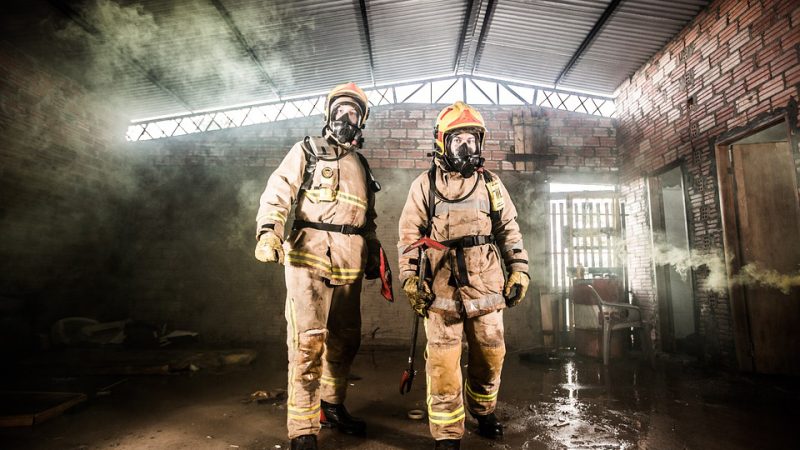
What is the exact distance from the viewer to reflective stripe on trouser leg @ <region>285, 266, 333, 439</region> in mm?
2332

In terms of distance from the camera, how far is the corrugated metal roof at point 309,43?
529 centimetres

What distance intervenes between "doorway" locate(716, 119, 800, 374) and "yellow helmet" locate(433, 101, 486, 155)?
451 centimetres

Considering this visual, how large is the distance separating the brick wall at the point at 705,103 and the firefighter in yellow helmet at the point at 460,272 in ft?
13.2

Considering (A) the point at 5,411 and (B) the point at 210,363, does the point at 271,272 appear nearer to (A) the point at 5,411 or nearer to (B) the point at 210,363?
(B) the point at 210,363

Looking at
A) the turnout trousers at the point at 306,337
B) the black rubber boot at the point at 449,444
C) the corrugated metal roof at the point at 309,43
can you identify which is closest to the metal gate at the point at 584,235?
the corrugated metal roof at the point at 309,43

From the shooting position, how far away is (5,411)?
10.1 feet

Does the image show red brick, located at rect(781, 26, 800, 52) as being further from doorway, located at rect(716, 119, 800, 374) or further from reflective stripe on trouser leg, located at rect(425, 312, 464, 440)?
reflective stripe on trouser leg, located at rect(425, 312, 464, 440)

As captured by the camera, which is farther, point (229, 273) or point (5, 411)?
point (229, 273)

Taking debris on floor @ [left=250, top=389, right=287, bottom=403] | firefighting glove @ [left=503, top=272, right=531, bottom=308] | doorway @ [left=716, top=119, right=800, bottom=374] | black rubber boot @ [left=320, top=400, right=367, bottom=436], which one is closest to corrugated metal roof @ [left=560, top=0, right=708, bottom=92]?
doorway @ [left=716, top=119, right=800, bottom=374]

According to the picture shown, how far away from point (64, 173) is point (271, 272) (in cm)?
403

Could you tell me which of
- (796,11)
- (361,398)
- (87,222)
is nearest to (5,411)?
(361,398)

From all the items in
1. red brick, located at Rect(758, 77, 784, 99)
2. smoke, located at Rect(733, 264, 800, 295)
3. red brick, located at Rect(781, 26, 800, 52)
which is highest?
red brick, located at Rect(781, 26, 800, 52)

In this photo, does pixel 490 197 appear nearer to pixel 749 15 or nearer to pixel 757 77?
pixel 757 77

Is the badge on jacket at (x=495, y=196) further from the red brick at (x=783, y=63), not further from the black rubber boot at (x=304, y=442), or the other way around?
the red brick at (x=783, y=63)
